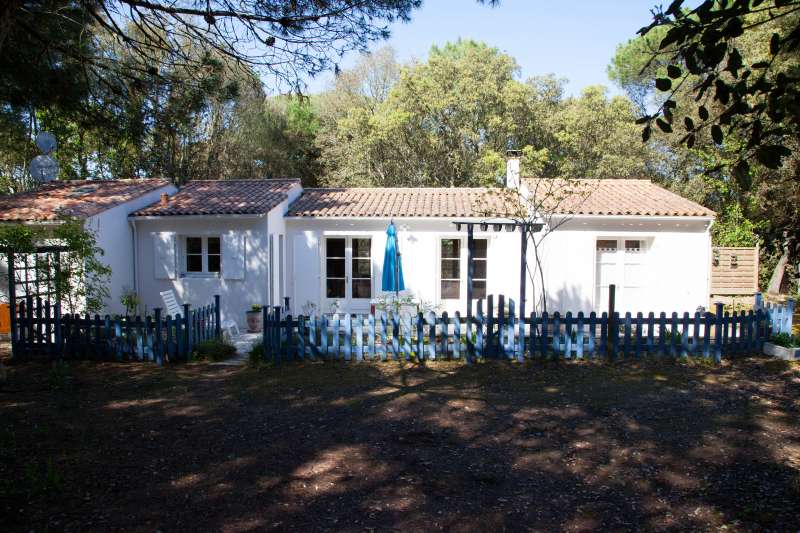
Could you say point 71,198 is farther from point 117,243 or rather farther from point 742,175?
point 742,175

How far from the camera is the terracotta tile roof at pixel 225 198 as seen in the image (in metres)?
13.2

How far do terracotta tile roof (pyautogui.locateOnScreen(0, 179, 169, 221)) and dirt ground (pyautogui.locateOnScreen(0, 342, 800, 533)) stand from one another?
5018mm

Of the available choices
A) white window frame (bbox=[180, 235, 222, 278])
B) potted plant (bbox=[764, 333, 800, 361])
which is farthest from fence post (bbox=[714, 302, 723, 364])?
white window frame (bbox=[180, 235, 222, 278])

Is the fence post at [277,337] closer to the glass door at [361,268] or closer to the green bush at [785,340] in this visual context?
the glass door at [361,268]

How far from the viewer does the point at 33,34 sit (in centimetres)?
728

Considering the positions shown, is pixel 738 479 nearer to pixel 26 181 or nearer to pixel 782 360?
pixel 782 360

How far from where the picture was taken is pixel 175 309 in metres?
13.1

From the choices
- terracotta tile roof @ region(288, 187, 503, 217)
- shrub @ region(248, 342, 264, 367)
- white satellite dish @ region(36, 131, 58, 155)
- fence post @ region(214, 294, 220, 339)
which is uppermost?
white satellite dish @ region(36, 131, 58, 155)

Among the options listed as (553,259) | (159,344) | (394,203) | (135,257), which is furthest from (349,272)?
(159,344)

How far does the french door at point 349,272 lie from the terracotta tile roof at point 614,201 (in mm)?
4339

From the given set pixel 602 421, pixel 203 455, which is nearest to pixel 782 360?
pixel 602 421

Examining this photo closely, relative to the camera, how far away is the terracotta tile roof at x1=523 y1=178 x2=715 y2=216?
13.1m

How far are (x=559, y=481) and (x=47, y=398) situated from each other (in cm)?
625

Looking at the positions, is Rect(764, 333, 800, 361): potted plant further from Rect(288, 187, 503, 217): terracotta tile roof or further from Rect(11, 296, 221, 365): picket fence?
Rect(11, 296, 221, 365): picket fence
